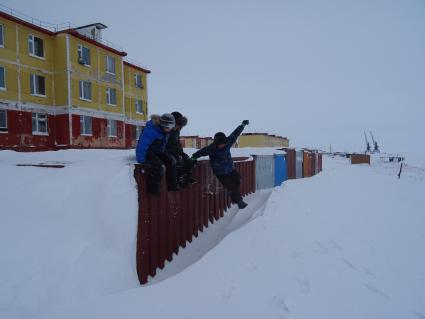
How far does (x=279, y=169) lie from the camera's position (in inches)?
549

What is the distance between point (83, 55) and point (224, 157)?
66.5ft

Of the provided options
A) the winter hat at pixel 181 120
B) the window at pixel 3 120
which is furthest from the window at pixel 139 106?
the winter hat at pixel 181 120

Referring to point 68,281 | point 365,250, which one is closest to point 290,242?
point 365,250

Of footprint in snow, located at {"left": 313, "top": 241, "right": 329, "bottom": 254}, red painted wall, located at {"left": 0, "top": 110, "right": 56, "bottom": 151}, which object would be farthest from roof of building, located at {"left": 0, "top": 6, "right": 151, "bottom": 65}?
footprint in snow, located at {"left": 313, "top": 241, "right": 329, "bottom": 254}

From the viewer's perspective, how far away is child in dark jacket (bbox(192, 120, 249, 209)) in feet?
22.1

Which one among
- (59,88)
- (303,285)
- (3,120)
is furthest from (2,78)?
(303,285)

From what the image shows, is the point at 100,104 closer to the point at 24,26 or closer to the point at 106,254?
the point at 24,26

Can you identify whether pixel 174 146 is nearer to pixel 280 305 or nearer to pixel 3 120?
pixel 280 305

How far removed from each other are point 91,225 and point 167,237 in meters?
1.64

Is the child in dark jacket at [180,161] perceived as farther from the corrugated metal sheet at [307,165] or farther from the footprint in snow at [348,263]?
the corrugated metal sheet at [307,165]

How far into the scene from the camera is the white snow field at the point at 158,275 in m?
3.15

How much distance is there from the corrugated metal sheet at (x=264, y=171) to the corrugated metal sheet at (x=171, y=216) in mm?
3782

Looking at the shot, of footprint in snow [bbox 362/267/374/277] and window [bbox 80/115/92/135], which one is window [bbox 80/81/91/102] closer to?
window [bbox 80/115/92/135]

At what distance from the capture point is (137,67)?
29.0 m
